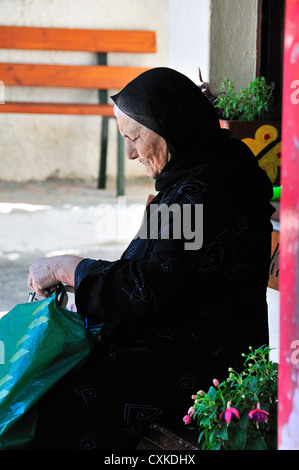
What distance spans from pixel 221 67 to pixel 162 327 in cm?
209

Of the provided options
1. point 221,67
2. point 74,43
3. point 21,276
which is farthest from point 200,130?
point 74,43

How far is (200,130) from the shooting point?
208cm

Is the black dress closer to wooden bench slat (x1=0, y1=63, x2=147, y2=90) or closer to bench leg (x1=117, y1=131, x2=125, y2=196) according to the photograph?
bench leg (x1=117, y1=131, x2=125, y2=196)

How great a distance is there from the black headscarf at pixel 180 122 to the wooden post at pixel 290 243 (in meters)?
1.01

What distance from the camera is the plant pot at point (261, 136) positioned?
3.21m

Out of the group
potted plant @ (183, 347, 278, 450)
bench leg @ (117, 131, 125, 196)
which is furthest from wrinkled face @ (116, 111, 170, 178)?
bench leg @ (117, 131, 125, 196)

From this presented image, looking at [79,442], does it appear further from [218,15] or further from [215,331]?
[218,15]

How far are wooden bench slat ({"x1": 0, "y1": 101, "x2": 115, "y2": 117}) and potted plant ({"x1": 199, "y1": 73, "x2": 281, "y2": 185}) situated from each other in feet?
13.7

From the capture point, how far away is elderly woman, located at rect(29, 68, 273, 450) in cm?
187

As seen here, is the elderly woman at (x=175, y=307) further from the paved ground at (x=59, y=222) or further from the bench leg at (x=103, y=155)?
the bench leg at (x=103, y=155)

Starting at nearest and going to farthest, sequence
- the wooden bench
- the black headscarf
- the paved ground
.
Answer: the black headscarf, the paved ground, the wooden bench

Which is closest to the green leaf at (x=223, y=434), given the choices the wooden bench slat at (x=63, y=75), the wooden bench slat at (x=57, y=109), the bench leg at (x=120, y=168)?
the bench leg at (x=120, y=168)

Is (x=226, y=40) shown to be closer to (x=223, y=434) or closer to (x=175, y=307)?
(x=175, y=307)
